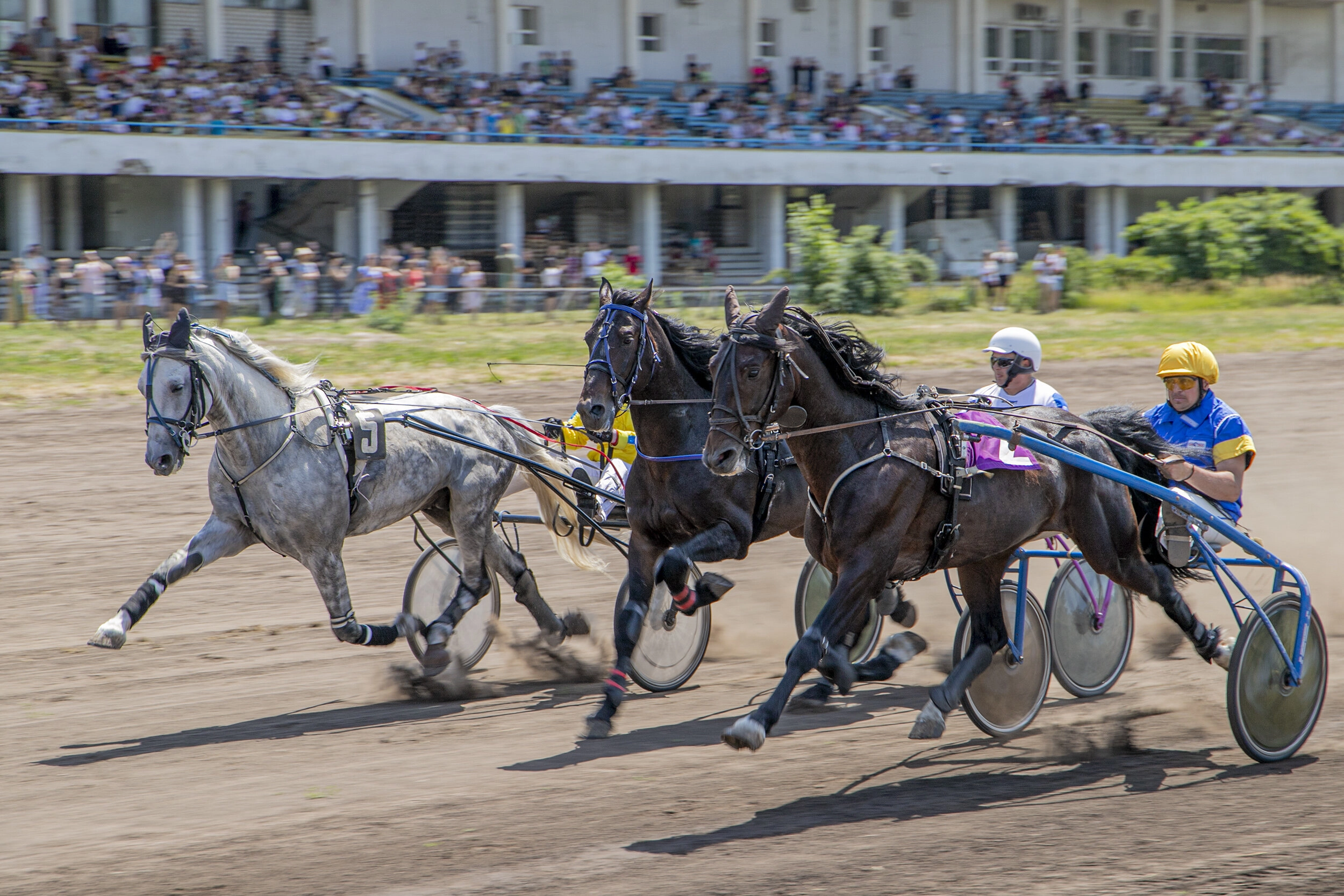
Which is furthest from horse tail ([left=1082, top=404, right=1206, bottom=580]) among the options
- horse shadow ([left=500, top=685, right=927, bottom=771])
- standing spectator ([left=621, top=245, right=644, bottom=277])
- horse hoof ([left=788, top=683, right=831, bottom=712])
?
standing spectator ([left=621, top=245, right=644, bottom=277])

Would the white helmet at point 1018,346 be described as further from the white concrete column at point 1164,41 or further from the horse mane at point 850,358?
the white concrete column at point 1164,41

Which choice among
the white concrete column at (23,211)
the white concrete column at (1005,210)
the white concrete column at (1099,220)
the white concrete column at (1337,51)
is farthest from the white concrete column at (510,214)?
the white concrete column at (1337,51)

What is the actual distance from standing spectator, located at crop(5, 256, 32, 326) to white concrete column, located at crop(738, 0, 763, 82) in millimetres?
21578

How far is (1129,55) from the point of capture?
44.8 m

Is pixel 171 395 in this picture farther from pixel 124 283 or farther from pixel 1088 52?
pixel 1088 52

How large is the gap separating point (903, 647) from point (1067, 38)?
41.0 m

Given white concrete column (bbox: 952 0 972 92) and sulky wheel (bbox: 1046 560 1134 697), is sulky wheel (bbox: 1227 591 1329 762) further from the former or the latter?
white concrete column (bbox: 952 0 972 92)

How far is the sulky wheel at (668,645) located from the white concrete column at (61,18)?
954 inches

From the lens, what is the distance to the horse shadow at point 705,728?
5.94 m

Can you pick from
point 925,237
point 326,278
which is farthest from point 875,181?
point 326,278

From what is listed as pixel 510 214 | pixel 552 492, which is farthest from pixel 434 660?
pixel 510 214

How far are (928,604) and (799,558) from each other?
162 centimetres

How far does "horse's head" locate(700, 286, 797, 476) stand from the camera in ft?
17.3

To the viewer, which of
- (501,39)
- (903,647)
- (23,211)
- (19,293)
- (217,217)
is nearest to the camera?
(903,647)
